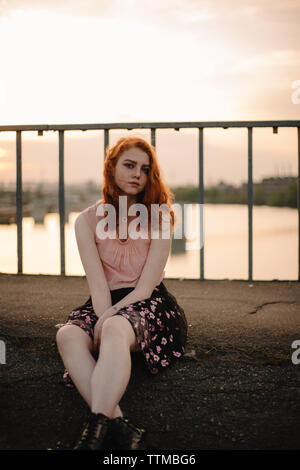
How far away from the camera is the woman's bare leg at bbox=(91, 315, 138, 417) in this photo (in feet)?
4.34

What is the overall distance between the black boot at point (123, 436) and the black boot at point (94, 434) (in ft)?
0.07

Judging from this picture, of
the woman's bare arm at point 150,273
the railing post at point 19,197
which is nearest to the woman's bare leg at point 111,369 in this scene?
the woman's bare arm at point 150,273

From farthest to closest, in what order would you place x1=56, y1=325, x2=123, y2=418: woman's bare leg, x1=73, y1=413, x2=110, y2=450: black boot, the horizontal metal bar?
the horizontal metal bar
x1=56, y1=325, x2=123, y2=418: woman's bare leg
x1=73, y1=413, x2=110, y2=450: black boot

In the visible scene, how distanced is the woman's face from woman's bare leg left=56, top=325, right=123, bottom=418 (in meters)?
0.66

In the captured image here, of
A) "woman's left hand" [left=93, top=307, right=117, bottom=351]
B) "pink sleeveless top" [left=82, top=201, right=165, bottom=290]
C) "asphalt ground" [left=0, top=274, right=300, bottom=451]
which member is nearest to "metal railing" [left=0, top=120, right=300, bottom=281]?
"asphalt ground" [left=0, top=274, right=300, bottom=451]

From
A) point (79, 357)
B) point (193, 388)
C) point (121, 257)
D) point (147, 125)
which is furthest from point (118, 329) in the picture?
point (147, 125)

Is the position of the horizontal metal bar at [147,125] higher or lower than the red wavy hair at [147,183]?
higher

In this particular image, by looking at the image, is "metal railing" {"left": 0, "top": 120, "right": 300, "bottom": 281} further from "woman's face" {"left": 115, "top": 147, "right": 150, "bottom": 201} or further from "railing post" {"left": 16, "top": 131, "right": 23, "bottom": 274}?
"woman's face" {"left": 115, "top": 147, "right": 150, "bottom": 201}

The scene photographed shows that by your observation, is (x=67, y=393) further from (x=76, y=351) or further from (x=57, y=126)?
(x=57, y=126)

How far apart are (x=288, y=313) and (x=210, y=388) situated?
947mm

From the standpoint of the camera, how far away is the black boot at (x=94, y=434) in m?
1.21

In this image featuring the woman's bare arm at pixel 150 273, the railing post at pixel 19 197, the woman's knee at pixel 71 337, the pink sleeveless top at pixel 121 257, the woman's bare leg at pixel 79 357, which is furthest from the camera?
the railing post at pixel 19 197

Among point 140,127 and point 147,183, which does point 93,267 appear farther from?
point 140,127

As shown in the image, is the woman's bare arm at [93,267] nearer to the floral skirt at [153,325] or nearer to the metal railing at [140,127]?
the floral skirt at [153,325]
